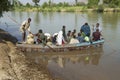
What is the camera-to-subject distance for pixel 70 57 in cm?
1554

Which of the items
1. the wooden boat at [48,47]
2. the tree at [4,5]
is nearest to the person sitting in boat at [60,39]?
the wooden boat at [48,47]

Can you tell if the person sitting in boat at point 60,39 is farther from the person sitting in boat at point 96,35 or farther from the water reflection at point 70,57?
the person sitting in boat at point 96,35

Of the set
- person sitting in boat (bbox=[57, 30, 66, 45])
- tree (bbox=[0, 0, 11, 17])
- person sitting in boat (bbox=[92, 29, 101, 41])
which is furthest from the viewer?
person sitting in boat (bbox=[92, 29, 101, 41])

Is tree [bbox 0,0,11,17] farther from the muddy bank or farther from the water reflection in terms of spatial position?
the muddy bank

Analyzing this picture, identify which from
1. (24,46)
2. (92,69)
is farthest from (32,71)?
(24,46)

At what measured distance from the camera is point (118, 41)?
20.6 m

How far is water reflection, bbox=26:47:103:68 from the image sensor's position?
14422 millimetres

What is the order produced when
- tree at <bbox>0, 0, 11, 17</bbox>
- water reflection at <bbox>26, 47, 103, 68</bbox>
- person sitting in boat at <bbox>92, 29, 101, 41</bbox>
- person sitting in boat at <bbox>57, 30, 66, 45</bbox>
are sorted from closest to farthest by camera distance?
1. water reflection at <bbox>26, 47, 103, 68</bbox>
2. person sitting in boat at <bbox>57, 30, 66, 45</bbox>
3. tree at <bbox>0, 0, 11, 17</bbox>
4. person sitting in boat at <bbox>92, 29, 101, 41</bbox>

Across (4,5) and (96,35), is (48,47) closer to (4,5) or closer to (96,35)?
(96,35)

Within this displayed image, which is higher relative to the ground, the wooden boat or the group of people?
the group of people

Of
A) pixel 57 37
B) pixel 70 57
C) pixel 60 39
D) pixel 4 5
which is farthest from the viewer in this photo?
pixel 4 5

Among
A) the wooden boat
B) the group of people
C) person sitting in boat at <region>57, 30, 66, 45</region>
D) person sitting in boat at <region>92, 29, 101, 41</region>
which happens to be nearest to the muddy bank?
the wooden boat

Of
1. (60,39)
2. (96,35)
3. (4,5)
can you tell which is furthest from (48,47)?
(4,5)

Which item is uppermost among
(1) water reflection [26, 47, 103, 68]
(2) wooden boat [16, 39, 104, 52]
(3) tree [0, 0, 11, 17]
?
(3) tree [0, 0, 11, 17]
